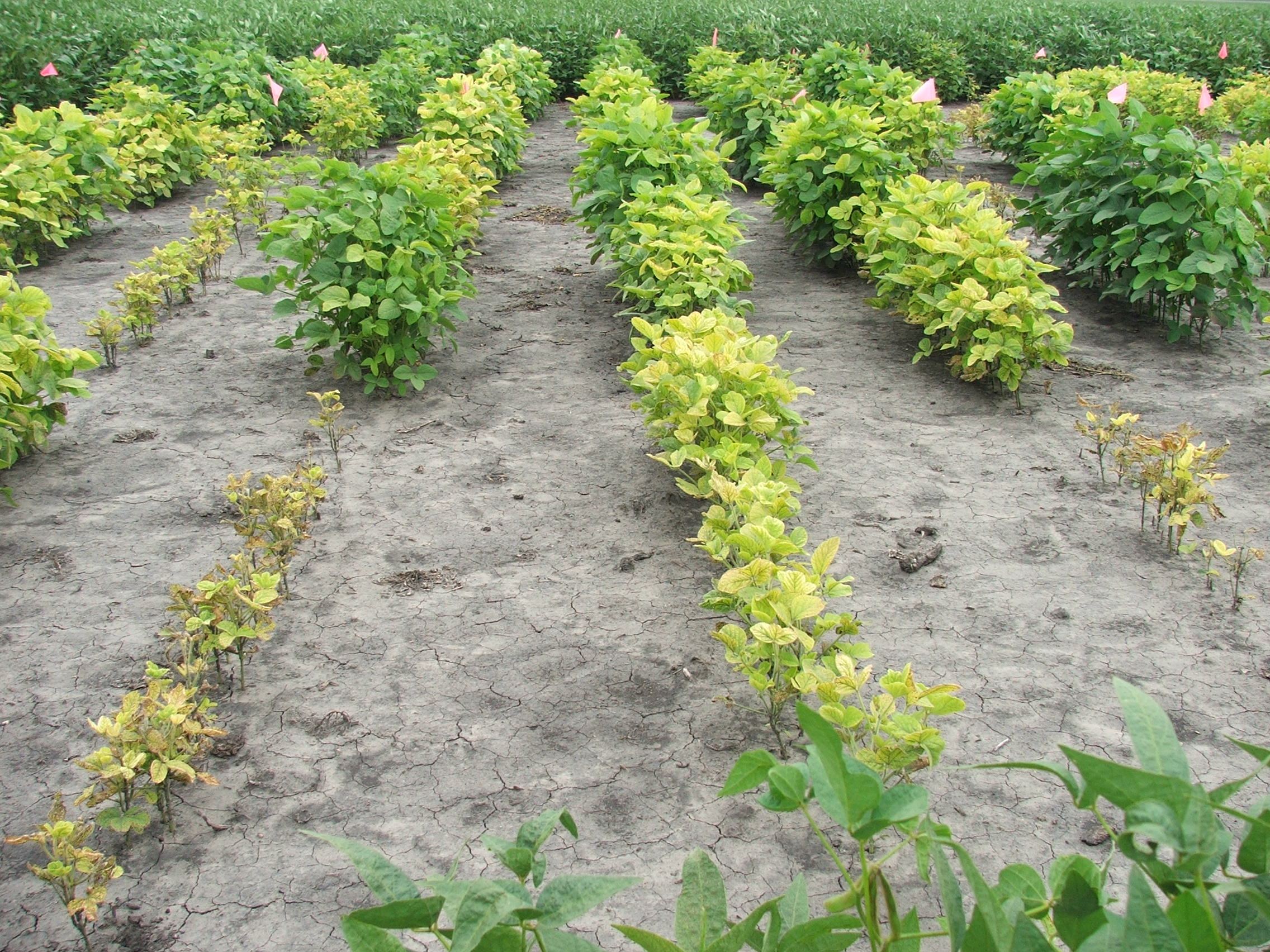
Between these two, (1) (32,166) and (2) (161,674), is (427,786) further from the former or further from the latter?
(1) (32,166)

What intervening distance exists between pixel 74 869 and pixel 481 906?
1683 mm

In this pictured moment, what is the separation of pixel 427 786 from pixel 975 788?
4.50ft

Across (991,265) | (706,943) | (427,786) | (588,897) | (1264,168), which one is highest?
(1264,168)

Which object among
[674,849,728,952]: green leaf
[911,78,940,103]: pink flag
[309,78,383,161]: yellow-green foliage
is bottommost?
[674,849,728,952]: green leaf

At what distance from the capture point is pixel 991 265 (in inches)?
177

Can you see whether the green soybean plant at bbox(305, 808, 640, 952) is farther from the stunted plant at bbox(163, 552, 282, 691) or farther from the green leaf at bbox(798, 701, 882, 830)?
the stunted plant at bbox(163, 552, 282, 691)

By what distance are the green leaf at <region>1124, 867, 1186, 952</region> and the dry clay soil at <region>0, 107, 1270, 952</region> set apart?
1.58 metres

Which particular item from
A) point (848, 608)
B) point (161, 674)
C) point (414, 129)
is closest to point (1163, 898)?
point (848, 608)

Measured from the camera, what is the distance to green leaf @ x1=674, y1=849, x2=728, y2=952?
104cm

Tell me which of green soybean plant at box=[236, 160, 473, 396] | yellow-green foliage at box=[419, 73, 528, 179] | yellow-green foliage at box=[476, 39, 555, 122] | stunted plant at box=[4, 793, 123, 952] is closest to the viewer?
stunted plant at box=[4, 793, 123, 952]

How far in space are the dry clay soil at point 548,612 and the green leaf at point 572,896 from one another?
130cm

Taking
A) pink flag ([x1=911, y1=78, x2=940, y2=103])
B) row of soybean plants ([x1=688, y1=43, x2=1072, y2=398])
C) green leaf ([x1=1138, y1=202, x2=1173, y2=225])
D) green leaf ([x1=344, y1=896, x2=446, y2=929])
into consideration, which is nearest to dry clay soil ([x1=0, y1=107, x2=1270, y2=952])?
row of soybean plants ([x1=688, y1=43, x2=1072, y2=398])

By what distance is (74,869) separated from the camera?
208 centimetres

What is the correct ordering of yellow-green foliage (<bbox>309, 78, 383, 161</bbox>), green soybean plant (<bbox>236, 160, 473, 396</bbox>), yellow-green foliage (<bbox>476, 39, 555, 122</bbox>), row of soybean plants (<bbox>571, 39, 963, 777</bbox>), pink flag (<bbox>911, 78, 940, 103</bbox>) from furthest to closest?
yellow-green foliage (<bbox>476, 39, 555, 122</bbox>) < yellow-green foliage (<bbox>309, 78, 383, 161</bbox>) < pink flag (<bbox>911, 78, 940, 103</bbox>) < green soybean plant (<bbox>236, 160, 473, 396</bbox>) < row of soybean plants (<bbox>571, 39, 963, 777</bbox>)
